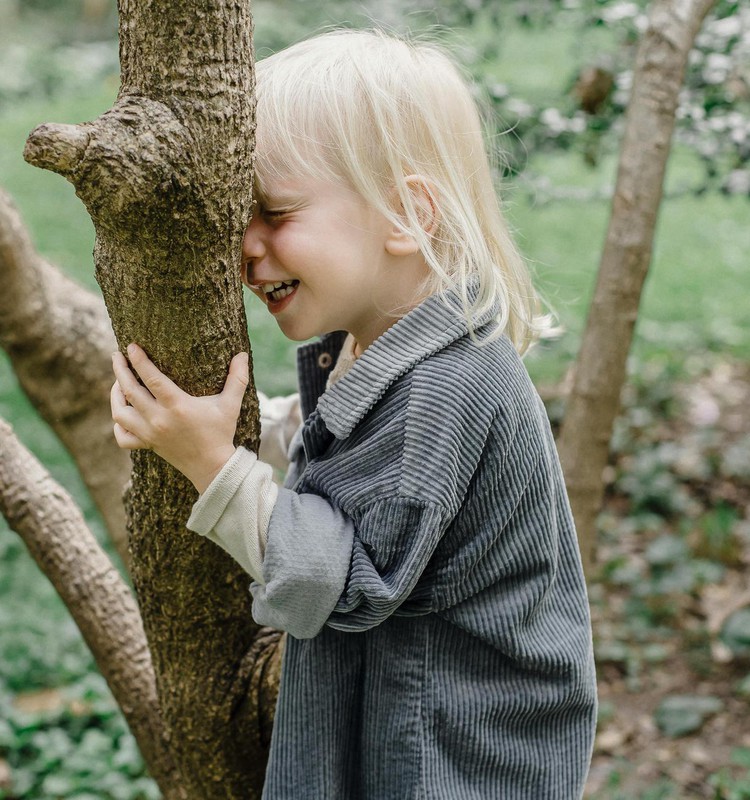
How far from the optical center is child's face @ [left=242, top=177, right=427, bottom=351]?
4.19ft

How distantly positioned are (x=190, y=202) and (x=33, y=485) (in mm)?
855

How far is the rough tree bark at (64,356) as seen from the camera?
1978mm

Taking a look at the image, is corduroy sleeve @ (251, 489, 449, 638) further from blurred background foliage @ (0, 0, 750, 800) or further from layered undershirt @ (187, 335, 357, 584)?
blurred background foliage @ (0, 0, 750, 800)

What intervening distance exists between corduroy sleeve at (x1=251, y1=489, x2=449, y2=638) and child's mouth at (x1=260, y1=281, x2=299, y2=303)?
0.99 feet

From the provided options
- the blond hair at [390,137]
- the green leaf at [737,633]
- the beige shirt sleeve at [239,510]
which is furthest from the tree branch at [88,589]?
the green leaf at [737,633]

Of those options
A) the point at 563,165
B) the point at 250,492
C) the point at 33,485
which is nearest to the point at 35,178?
the point at 563,165

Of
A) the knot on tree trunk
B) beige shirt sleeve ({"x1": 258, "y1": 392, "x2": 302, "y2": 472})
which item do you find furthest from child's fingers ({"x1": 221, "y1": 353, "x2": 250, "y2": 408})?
beige shirt sleeve ({"x1": 258, "y1": 392, "x2": 302, "y2": 472})

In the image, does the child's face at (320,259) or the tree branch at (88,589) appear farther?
the tree branch at (88,589)

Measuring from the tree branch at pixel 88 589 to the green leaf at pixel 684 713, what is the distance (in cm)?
175

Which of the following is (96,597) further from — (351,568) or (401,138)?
(401,138)

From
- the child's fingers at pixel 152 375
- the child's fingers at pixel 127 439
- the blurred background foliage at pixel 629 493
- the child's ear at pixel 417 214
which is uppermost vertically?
the child's ear at pixel 417 214

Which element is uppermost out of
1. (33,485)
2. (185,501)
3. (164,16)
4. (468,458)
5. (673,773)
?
(164,16)

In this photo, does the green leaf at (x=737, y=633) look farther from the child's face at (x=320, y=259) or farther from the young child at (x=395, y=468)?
the child's face at (x=320, y=259)

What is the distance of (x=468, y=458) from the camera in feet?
3.94
